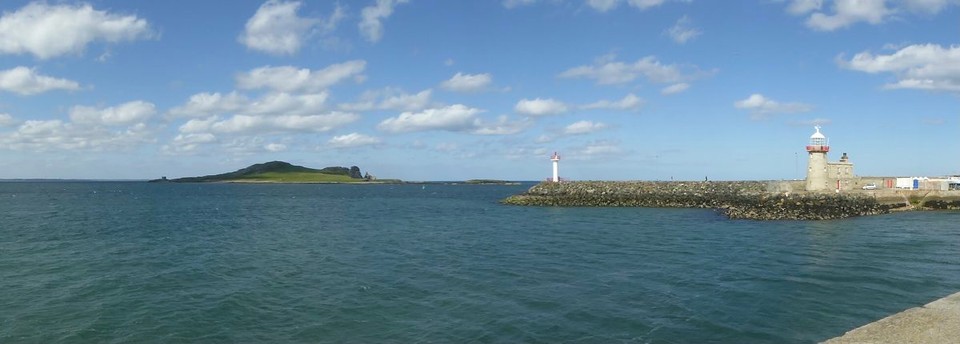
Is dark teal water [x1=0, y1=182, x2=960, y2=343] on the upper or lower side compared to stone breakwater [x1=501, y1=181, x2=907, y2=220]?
lower

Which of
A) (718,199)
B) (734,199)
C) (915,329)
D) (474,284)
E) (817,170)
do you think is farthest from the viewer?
(718,199)

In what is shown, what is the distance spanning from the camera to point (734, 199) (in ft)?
219

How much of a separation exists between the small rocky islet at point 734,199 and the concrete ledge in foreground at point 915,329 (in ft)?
118

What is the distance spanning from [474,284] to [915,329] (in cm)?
1291

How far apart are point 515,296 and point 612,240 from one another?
16.8 metres

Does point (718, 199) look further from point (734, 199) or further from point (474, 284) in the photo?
point (474, 284)

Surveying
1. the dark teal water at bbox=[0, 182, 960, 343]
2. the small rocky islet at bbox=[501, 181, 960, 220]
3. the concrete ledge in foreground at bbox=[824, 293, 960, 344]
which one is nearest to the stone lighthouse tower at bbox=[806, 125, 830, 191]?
the small rocky islet at bbox=[501, 181, 960, 220]

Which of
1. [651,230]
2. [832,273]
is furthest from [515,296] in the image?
[651,230]

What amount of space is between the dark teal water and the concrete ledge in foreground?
68.0 inches

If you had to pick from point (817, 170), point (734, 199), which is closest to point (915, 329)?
point (817, 170)

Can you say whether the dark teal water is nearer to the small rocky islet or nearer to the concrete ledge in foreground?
the concrete ledge in foreground

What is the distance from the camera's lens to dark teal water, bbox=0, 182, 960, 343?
1573 centimetres

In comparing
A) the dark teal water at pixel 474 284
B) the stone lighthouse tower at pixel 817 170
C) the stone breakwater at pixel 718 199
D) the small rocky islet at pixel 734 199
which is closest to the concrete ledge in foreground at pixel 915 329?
the dark teal water at pixel 474 284

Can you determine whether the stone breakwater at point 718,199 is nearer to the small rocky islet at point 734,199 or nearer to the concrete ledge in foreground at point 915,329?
the small rocky islet at point 734,199
